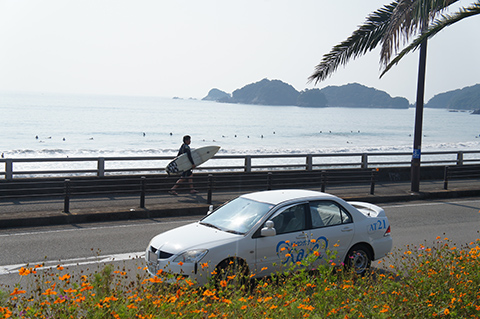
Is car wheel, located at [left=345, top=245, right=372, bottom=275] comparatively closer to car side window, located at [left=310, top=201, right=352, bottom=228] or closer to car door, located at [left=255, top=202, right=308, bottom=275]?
car side window, located at [left=310, top=201, right=352, bottom=228]

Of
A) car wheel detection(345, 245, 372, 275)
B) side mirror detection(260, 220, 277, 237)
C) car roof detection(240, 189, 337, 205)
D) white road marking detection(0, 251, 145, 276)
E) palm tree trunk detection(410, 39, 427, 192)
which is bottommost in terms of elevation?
white road marking detection(0, 251, 145, 276)

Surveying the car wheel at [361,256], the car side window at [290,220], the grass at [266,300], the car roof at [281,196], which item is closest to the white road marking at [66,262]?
the car roof at [281,196]

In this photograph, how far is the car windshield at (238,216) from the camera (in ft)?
26.6

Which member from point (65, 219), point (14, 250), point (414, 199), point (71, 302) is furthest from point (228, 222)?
point (414, 199)

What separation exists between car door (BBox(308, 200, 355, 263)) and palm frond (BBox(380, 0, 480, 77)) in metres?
3.53

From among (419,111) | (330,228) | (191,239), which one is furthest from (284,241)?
(419,111)

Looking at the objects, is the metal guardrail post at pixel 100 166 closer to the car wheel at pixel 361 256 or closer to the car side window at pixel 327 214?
the car side window at pixel 327 214

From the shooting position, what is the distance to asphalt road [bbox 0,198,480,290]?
9.36 metres

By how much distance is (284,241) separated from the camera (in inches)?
314

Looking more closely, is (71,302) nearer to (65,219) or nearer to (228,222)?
(228,222)

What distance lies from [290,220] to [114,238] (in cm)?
471

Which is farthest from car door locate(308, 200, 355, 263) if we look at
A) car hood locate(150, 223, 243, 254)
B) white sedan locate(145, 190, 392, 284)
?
car hood locate(150, 223, 243, 254)

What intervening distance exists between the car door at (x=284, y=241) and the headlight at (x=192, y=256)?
0.85 metres

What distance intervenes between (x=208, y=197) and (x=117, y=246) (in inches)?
196
